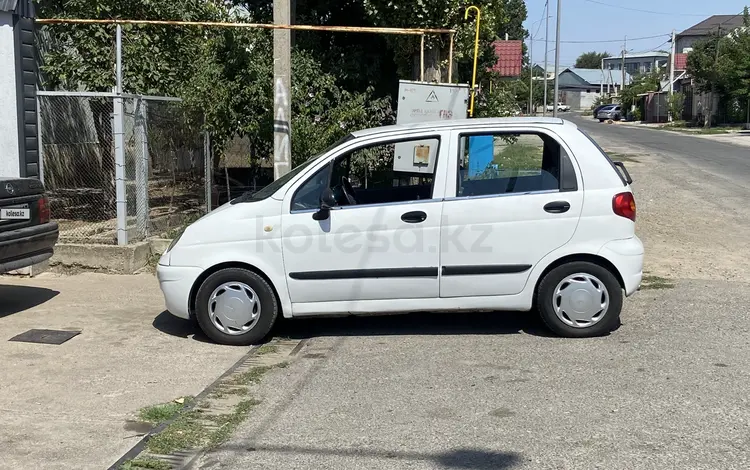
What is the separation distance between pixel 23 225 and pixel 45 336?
4.10ft

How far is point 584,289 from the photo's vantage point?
628 cm

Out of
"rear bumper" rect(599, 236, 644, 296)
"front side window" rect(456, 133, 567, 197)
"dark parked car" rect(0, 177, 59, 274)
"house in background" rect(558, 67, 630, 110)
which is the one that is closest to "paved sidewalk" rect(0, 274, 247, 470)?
"dark parked car" rect(0, 177, 59, 274)

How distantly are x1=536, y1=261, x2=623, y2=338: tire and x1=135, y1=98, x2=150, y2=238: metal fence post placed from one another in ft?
17.9

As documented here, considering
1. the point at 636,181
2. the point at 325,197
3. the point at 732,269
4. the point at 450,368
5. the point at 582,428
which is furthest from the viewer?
the point at 636,181

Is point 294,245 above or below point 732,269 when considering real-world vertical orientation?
above

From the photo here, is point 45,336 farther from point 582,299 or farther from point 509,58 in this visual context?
point 509,58

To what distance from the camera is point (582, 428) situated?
450cm

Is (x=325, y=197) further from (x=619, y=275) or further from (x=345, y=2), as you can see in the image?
(x=345, y=2)

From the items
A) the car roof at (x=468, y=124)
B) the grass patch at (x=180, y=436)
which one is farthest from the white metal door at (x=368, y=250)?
the grass patch at (x=180, y=436)

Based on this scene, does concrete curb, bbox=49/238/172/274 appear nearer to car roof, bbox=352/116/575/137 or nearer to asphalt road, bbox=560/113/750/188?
car roof, bbox=352/116/575/137

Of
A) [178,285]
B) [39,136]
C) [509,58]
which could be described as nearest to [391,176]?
[178,285]

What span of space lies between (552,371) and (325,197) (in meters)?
2.22

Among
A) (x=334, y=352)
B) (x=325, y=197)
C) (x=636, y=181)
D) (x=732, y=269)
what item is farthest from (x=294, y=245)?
(x=636, y=181)

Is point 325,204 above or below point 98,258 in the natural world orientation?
above
